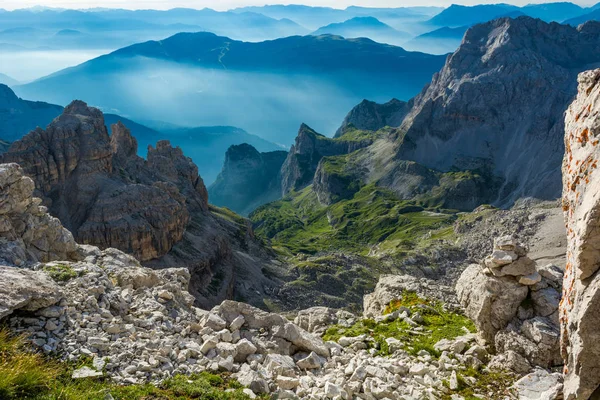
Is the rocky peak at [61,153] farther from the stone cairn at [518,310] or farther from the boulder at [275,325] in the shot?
the stone cairn at [518,310]

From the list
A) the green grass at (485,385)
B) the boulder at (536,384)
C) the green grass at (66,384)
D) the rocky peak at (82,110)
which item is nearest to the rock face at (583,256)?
the boulder at (536,384)

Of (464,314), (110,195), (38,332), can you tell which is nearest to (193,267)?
(110,195)

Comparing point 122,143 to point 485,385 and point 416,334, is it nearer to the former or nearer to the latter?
point 416,334

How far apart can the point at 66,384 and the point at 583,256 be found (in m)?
17.5

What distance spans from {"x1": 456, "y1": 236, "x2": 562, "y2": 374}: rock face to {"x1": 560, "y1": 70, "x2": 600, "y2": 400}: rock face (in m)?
7.80

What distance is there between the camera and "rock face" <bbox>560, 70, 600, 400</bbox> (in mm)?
13430

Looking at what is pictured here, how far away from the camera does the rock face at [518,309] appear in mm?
22547

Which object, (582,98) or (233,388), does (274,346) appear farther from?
(582,98)

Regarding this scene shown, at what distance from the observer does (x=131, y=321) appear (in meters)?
23.8

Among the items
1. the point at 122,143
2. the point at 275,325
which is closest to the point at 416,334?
the point at 275,325

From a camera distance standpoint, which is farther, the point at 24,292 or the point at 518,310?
the point at 518,310

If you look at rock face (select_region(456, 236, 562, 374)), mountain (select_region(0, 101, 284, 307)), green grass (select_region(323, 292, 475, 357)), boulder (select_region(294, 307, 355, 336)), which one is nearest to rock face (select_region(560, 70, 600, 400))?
rock face (select_region(456, 236, 562, 374))

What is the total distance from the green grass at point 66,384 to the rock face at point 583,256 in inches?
450

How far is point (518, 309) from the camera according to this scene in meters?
25.0
